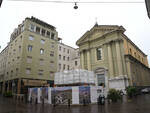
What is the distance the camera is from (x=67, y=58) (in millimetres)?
41094

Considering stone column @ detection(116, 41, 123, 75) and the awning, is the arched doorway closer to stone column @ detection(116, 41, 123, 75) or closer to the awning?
stone column @ detection(116, 41, 123, 75)

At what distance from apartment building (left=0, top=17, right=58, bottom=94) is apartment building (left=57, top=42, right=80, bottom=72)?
7.98ft

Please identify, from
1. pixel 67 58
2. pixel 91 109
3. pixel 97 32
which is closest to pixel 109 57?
pixel 97 32

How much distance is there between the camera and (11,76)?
31.4 metres

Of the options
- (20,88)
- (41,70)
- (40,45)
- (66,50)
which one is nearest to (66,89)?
(20,88)

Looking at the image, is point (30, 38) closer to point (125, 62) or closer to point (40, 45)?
point (40, 45)

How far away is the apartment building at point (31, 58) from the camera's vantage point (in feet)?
93.7

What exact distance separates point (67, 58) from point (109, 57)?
58.0 ft

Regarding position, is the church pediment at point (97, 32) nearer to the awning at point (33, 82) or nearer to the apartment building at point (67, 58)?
the apartment building at point (67, 58)

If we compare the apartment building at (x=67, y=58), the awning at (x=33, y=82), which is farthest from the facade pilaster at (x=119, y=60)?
the awning at (x=33, y=82)

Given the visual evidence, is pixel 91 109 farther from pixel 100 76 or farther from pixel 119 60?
pixel 100 76

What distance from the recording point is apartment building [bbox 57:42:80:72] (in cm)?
3847

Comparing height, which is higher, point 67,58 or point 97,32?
point 97,32

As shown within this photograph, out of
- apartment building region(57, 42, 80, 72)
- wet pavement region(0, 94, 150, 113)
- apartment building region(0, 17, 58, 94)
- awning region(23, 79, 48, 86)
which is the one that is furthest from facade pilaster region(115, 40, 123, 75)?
awning region(23, 79, 48, 86)
